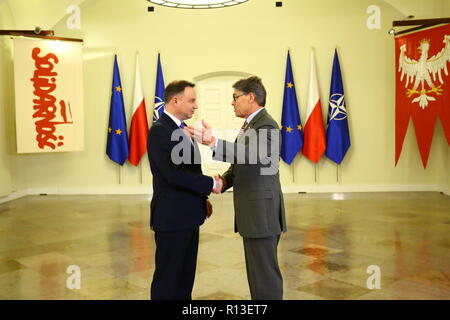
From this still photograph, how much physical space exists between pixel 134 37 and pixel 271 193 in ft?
26.5

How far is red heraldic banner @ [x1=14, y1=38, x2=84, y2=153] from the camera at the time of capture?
884 centimetres

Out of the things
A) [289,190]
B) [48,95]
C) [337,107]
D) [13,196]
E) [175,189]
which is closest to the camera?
[175,189]

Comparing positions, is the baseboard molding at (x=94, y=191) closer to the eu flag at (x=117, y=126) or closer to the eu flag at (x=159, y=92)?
the eu flag at (x=117, y=126)

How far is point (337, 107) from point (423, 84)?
1.72 meters

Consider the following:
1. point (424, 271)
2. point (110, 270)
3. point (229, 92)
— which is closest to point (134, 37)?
point (229, 92)

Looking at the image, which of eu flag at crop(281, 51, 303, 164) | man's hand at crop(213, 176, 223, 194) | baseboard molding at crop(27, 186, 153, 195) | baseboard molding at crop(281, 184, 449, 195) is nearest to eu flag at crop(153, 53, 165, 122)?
baseboard molding at crop(27, 186, 153, 195)

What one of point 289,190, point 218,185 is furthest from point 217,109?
point 218,185

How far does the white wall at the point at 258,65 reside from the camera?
995cm

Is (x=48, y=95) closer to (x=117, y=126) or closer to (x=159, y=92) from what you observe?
(x=117, y=126)

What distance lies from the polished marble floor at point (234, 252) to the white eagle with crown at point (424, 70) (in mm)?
1960

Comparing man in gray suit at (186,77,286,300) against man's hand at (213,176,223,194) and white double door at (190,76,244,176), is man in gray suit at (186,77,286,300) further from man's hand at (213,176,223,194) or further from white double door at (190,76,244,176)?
white double door at (190,76,244,176)

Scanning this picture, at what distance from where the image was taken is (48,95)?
29.7 ft

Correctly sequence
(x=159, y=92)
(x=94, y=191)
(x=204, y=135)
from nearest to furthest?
1. (x=204, y=135)
2. (x=159, y=92)
3. (x=94, y=191)

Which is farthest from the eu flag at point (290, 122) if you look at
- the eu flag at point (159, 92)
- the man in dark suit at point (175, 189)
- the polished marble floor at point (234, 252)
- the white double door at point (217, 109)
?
the man in dark suit at point (175, 189)
